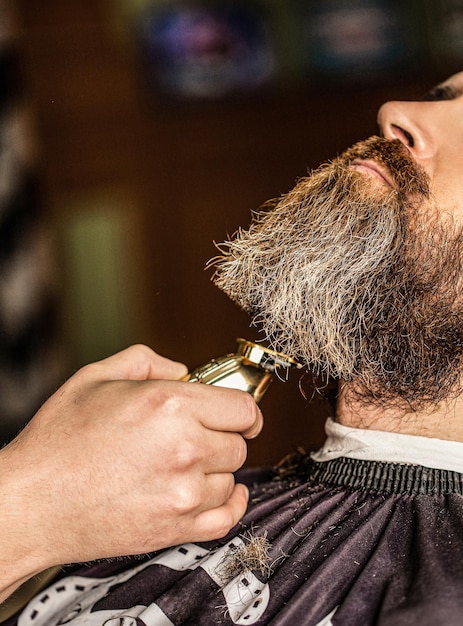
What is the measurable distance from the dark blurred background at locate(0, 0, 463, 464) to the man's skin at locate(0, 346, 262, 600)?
1.71 metres

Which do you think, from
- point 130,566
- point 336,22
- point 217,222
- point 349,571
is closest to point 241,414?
point 349,571

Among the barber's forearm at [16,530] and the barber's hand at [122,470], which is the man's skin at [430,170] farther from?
the barber's forearm at [16,530]

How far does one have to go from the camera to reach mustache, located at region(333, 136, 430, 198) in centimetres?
94

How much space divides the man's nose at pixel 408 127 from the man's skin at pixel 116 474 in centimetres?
44

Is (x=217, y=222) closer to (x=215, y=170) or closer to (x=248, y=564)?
(x=215, y=170)

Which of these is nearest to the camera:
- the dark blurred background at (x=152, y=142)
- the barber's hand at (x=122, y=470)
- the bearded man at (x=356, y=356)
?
the barber's hand at (x=122, y=470)

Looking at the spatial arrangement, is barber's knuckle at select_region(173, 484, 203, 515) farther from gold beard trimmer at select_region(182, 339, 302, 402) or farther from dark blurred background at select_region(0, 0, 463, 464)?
dark blurred background at select_region(0, 0, 463, 464)

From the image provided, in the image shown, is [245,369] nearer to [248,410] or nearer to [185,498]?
[248,410]

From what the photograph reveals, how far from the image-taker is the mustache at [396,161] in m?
0.94

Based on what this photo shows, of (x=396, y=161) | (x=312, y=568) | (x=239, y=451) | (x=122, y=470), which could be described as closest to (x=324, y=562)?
(x=312, y=568)

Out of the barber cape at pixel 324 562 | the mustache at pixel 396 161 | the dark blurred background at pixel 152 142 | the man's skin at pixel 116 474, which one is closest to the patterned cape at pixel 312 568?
the barber cape at pixel 324 562

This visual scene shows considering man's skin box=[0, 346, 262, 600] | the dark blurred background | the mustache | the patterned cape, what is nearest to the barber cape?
the patterned cape

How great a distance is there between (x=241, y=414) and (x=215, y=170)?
1971 millimetres

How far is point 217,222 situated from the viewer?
2.67m
